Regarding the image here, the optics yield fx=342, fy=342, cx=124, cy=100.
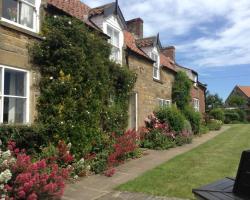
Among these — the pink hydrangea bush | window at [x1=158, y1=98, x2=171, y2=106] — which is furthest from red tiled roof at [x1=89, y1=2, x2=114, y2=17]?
the pink hydrangea bush

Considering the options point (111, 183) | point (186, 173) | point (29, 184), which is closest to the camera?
point (29, 184)

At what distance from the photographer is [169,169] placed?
10.4 m

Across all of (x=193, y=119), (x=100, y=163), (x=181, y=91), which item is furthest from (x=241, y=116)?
(x=100, y=163)

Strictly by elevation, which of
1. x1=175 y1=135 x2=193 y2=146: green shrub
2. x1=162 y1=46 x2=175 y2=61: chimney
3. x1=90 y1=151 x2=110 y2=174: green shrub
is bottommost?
x1=90 y1=151 x2=110 y2=174: green shrub

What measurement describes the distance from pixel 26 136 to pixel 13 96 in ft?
3.81

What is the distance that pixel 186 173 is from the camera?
980cm

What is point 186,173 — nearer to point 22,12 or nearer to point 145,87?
point 22,12

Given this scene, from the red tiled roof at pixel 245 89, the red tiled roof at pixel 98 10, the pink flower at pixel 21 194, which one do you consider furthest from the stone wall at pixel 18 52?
the red tiled roof at pixel 245 89

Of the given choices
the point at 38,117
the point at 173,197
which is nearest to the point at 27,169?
the point at 173,197

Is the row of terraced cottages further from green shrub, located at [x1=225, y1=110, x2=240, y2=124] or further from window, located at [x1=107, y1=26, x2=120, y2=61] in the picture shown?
green shrub, located at [x1=225, y1=110, x2=240, y2=124]

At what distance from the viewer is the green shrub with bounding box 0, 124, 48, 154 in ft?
Result: 28.5

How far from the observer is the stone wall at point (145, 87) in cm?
1686

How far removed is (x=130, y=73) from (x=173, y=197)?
788 centimetres

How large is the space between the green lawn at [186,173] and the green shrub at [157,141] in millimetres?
1738
